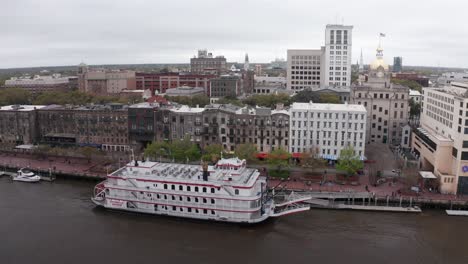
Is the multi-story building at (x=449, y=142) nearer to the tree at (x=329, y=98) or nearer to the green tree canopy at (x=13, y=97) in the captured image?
the tree at (x=329, y=98)

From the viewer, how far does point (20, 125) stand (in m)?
92.7

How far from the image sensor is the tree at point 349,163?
64062 mm

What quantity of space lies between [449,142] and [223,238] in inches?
1433

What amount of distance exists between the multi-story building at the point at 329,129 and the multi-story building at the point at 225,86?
6683 cm

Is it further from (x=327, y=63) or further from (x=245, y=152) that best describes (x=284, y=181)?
(x=327, y=63)

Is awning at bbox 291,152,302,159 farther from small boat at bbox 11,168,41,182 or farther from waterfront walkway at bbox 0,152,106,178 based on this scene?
small boat at bbox 11,168,41,182

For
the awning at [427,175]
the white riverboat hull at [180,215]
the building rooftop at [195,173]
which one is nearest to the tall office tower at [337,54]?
the awning at [427,175]

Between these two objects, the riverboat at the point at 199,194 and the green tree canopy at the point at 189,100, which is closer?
the riverboat at the point at 199,194

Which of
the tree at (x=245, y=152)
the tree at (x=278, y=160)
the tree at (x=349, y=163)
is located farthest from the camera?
the tree at (x=245, y=152)

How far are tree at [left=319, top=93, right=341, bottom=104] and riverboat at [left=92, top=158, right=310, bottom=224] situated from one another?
55.8 meters

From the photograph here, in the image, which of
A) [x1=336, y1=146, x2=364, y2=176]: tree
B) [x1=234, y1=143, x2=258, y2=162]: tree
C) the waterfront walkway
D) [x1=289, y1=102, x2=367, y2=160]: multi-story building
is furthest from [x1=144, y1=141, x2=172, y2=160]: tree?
[x1=336, y1=146, x2=364, y2=176]: tree

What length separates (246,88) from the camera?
Answer: 528 ft

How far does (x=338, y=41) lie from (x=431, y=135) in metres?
91.0

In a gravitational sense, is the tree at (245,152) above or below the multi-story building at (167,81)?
below
